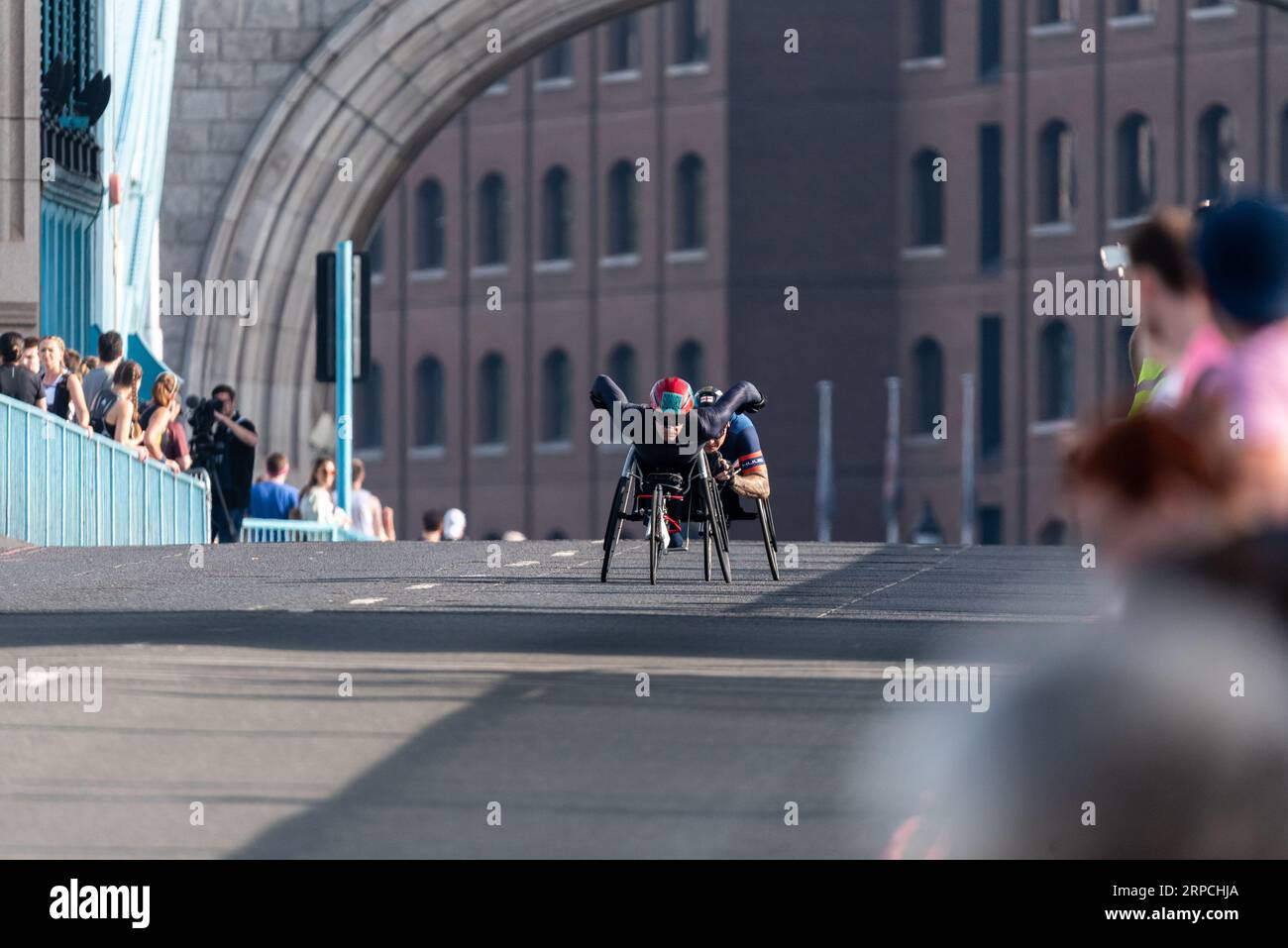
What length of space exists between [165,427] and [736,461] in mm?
6353

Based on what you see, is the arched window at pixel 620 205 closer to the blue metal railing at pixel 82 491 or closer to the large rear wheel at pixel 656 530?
the blue metal railing at pixel 82 491

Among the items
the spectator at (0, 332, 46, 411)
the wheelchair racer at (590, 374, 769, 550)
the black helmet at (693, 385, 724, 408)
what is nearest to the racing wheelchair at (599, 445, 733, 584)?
the wheelchair racer at (590, 374, 769, 550)

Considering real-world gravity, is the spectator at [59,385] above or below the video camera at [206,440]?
above

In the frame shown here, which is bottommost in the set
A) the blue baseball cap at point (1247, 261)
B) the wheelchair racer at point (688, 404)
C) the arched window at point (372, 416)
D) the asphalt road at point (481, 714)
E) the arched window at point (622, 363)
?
the asphalt road at point (481, 714)

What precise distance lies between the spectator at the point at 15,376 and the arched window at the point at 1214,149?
169 ft

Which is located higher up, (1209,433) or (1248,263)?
(1248,263)

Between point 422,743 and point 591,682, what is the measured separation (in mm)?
1271

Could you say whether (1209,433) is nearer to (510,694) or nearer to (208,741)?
(208,741)

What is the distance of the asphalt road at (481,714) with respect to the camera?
22.2ft

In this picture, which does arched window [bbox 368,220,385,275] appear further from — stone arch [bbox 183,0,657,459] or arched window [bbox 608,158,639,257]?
stone arch [bbox 183,0,657,459]

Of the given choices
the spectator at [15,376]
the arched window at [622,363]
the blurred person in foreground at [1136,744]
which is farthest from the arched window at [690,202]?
the blurred person in foreground at [1136,744]

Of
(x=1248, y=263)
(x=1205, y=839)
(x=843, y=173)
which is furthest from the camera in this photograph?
(x=843, y=173)

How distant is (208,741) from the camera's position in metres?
8.09

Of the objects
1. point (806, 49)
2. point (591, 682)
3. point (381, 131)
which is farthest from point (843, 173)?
point (591, 682)
